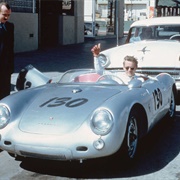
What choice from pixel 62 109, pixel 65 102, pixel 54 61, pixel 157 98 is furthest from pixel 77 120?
pixel 54 61

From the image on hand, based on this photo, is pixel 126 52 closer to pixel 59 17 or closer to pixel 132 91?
pixel 132 91

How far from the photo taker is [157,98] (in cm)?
532

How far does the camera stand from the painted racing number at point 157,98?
522 centimetres

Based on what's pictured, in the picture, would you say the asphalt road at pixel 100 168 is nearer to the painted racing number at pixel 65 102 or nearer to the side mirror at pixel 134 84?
the painted racing number at pixel 65 102

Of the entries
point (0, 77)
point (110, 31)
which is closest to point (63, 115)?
point (0, 77)

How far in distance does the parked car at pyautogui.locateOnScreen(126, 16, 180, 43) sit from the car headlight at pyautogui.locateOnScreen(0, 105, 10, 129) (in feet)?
17.8

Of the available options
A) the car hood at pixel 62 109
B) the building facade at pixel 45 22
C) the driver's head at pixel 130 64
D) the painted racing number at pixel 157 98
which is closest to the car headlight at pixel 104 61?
the driver's head at pixel 130 64

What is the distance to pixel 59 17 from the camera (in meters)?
23.3

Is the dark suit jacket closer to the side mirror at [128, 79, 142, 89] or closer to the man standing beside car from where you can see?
the man standing beside car

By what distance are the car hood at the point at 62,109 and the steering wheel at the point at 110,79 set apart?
0.28m

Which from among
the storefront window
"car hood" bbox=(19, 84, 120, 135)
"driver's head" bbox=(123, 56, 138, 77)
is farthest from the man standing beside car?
the storefront window

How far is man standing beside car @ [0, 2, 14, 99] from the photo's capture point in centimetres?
572

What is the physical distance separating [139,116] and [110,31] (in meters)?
28.3

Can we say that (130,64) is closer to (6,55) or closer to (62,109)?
(62,109)
